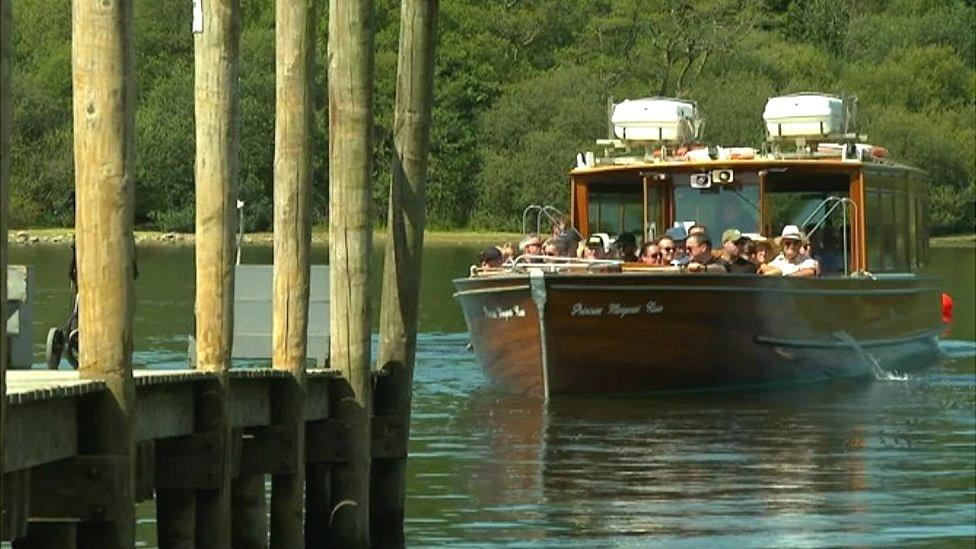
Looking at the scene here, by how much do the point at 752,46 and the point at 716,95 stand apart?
1041 centimetres

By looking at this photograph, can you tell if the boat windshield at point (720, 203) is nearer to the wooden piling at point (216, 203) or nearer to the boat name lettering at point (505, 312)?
the boat name lettering at point (505, 312)

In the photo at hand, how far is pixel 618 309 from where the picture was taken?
93.1 feet

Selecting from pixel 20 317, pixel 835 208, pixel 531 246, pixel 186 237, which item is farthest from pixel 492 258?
pixel 186 237

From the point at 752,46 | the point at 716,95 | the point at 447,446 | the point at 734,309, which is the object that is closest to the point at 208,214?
the point at 447,446

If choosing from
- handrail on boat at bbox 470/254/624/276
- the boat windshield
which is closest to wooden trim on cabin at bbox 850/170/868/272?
the boat windshield

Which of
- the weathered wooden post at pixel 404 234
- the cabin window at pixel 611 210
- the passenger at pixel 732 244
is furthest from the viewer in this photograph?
the cabin window at pixel 611 210

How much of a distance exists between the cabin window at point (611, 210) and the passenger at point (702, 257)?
335cm

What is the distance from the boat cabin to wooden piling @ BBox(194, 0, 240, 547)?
Result: 57.5 feet

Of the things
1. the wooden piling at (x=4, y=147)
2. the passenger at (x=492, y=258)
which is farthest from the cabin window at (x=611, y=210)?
the wooden piling at (x=4, y=147)

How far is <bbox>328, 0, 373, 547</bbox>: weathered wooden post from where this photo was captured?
16797mm

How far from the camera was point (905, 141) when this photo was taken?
309 feet

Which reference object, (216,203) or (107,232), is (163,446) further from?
(107,232)

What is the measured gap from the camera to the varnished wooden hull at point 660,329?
92.6 feet

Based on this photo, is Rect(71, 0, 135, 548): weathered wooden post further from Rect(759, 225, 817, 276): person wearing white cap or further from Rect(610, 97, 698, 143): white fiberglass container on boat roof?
Rect(610, 97, 698, 143): white fiberglass container on boat roof
